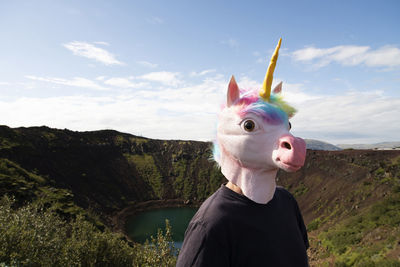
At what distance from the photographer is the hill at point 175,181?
29.3 metres

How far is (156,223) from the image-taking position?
63.5 meters

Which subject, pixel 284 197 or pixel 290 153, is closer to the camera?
pixel 290 153

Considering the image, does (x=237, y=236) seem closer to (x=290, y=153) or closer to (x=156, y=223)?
(x=290, y=153)

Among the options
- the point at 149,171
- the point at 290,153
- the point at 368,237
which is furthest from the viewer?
the point at 149,171

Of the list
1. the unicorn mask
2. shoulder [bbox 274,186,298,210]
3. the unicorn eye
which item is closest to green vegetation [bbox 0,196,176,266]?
shoulder [bbox 274,186,298,210]

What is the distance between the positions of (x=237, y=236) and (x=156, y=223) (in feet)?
215

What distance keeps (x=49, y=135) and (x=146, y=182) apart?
117 feet

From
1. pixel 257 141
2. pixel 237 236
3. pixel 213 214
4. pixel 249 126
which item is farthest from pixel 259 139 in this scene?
pixel 237 236

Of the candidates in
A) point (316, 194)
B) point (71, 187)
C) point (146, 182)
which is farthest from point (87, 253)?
point (146, 182)

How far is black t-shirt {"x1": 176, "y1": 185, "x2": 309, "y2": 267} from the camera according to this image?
245 cm

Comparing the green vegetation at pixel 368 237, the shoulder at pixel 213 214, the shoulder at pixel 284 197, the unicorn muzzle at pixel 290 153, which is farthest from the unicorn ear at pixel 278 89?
the green vegetation at pixel 368 237

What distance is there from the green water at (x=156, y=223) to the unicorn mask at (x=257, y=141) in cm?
5051

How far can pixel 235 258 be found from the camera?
255 cm

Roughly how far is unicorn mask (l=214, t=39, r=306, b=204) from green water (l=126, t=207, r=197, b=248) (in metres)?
50.5
